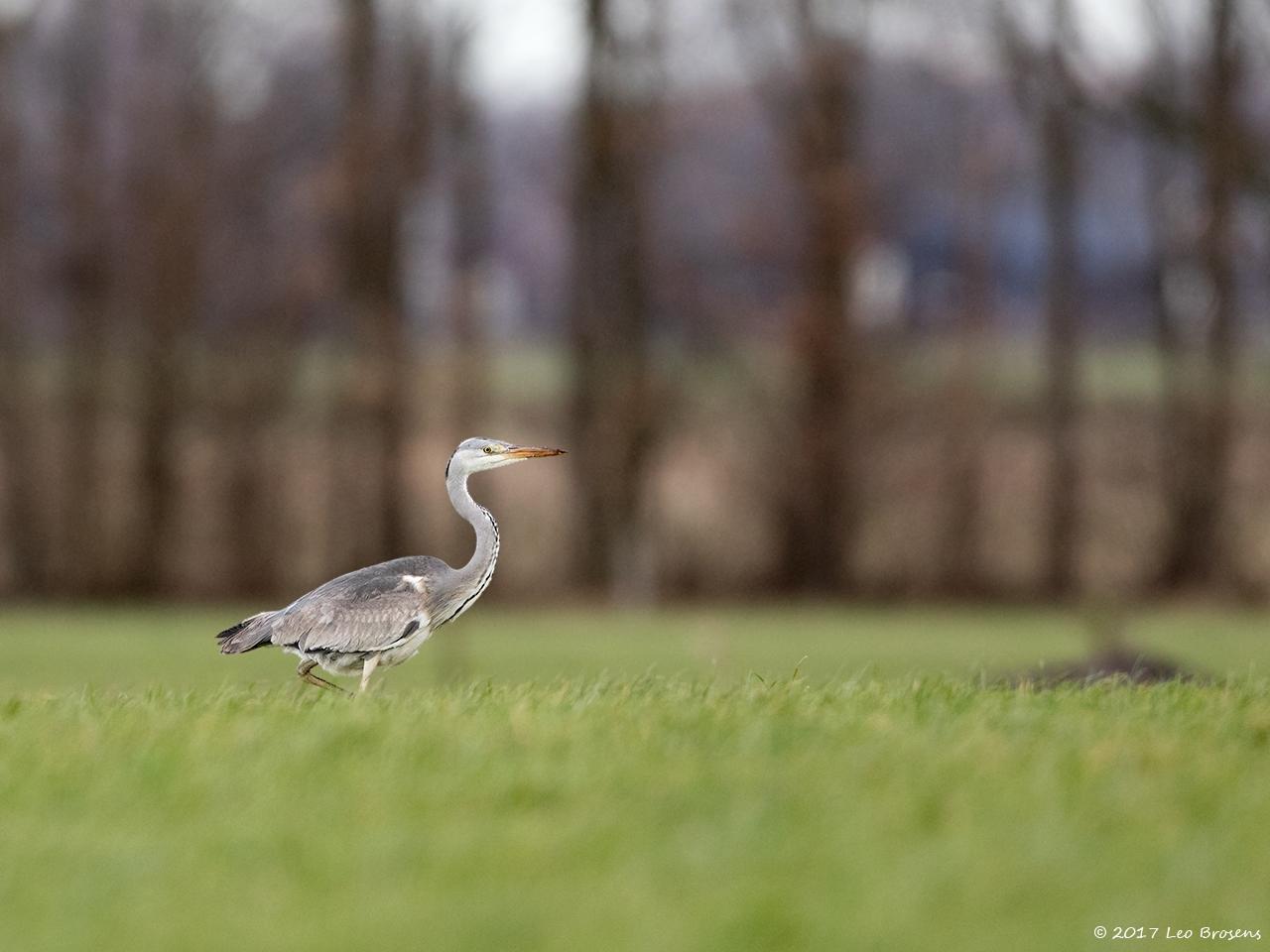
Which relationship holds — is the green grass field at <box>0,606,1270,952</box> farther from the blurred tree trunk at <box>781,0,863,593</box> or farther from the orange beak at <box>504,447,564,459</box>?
the blurred tree trunk at <box>781,0,863,593</box>

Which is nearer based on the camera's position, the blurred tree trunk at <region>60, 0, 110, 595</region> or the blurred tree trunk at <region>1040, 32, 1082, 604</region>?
the blurred tree trunk at <region>1040, 32, 1082, 604</region>

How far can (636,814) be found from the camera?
641 cm

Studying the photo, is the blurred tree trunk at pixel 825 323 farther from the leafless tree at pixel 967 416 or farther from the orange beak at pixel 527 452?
the orange beak at pixel 527 452

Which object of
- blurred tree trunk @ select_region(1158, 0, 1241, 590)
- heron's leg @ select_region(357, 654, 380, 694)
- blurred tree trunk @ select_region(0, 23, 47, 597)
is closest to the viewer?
heron's leg @ select_region(357, 654, 380, 694)

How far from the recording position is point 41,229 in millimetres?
36656

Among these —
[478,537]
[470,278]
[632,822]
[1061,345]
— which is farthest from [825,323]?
[632,822]

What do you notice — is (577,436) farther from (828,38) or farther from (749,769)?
(749,769)

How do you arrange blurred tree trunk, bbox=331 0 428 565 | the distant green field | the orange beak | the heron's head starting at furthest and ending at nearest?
blurred tree trunk, bbox=331 0 428 565 → the distant green field → the heron's head → the orange beak

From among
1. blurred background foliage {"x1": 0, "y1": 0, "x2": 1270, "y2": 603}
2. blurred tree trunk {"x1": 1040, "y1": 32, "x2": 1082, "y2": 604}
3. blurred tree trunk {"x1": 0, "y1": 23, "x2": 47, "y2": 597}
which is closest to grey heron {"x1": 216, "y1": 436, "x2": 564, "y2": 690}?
blurred background foliage {"x1": 0, "y1": 0, "x2": 1270, "y2": 603}

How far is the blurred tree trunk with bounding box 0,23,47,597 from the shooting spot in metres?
35.6

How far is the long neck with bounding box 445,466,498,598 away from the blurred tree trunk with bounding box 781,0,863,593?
25.3m

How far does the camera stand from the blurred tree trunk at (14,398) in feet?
117

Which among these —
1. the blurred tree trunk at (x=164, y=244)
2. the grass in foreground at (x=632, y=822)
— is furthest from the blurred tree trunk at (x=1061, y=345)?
the grass in foreground at (x=632, y=822)

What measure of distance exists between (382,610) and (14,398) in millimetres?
29730
